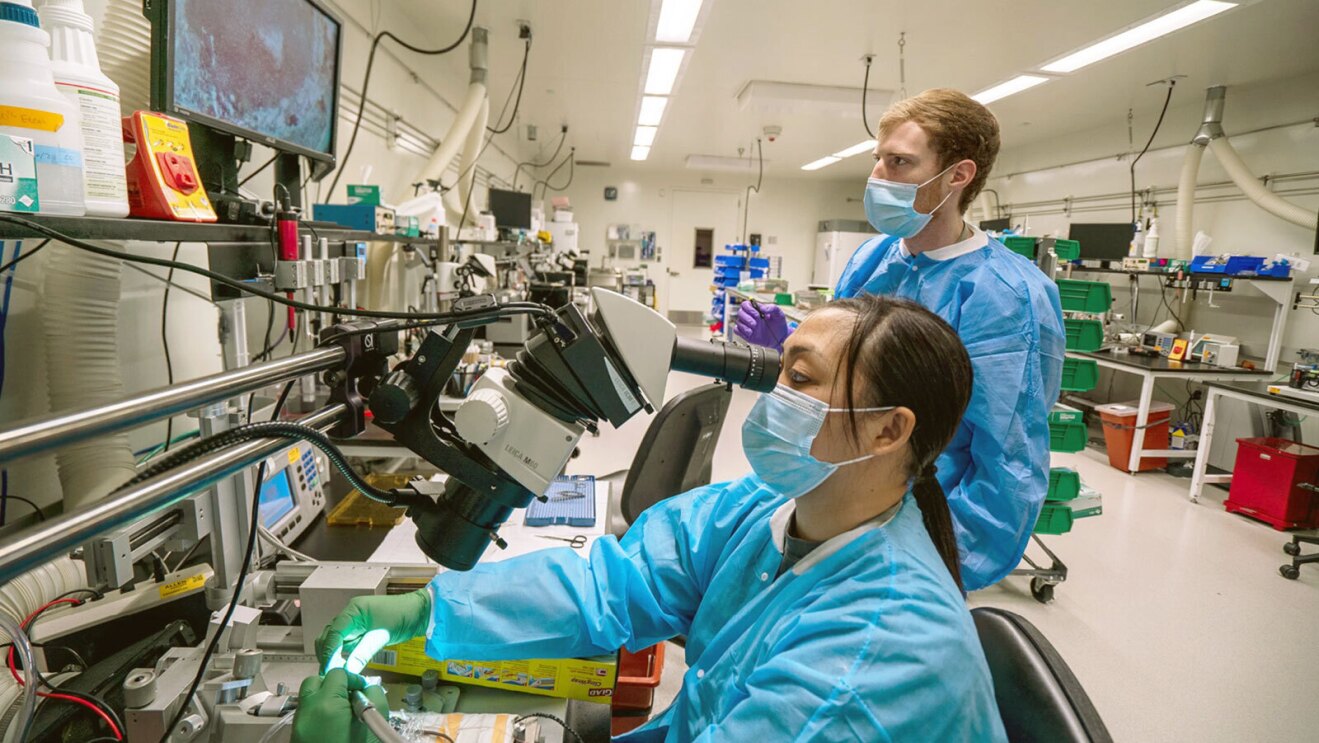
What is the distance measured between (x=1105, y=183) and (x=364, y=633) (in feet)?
26.3

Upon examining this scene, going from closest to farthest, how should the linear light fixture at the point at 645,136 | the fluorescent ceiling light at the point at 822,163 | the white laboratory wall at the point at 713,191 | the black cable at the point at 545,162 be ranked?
the linear light fixture at the point at 645,136
the black cable at the point at 545,162
the fluorescent ceiling light at the point at 822,163
the white laboratory wall at the point at 713,191

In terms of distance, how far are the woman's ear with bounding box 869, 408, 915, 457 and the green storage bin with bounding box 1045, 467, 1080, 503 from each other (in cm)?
224

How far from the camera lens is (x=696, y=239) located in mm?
11305

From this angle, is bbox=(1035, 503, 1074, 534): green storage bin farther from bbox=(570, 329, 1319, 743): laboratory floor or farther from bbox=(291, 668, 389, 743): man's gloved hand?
bbox=(291, 668, 389, 743): man's gloved hand

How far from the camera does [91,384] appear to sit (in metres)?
1.17

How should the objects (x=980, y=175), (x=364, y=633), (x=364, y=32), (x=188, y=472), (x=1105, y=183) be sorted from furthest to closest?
(x=1105, y=183), (x=364, y=32), (x=980, y=175), (x=364, y=633), (x=188, y=472)

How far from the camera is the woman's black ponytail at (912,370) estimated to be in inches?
33.8

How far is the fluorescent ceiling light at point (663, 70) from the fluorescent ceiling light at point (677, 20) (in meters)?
0.17

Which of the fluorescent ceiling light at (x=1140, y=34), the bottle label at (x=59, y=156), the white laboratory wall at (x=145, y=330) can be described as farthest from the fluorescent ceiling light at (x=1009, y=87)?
the bottle label at (x=59, y=156)

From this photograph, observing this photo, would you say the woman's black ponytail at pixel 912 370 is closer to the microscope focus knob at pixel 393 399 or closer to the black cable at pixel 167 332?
the microscope focus knob at pixel 393 399

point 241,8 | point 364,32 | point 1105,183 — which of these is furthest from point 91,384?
point 1105,183

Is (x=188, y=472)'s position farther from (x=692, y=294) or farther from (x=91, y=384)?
(x=692, y=294)

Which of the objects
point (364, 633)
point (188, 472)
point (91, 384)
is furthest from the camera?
point (91, 384)

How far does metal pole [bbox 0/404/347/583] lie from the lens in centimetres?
35
